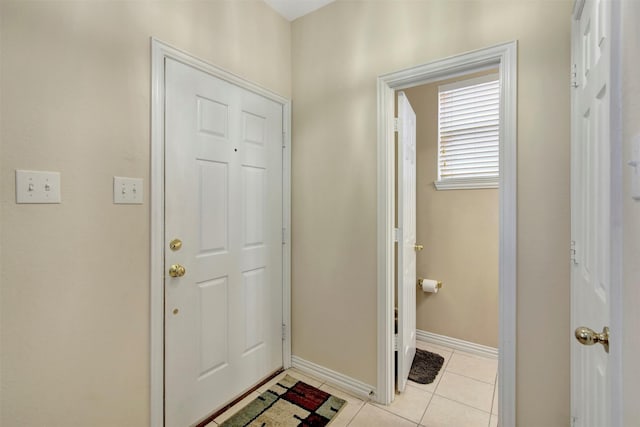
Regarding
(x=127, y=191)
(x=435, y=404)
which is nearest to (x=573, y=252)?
(x=435, y=404)

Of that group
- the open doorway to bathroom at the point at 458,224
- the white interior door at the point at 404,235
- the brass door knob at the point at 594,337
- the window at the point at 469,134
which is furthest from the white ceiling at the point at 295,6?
the brass door knob at the point at 594,337

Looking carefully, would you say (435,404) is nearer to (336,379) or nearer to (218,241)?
(336,379)

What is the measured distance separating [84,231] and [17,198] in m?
0.25

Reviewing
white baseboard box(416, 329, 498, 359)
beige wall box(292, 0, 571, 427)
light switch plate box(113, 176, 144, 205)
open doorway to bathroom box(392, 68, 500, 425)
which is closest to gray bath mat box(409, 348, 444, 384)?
open doorway to bathroom box(392, 68, 500, 425)

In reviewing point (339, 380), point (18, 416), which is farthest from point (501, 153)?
point (18, 416)

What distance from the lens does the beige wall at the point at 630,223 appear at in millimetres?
595

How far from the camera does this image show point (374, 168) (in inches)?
75.4

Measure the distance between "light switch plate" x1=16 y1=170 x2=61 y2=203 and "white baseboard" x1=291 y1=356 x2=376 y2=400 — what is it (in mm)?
1853

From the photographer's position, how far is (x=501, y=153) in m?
1.51

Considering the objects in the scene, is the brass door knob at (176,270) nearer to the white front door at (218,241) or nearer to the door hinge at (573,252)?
the white front door at (218,241)

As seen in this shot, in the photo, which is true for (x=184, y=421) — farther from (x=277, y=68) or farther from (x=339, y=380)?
(x=277, y=68)

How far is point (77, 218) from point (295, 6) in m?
1.97

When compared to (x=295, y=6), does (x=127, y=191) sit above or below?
below

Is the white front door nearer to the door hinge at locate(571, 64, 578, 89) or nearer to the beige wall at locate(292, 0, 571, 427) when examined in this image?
the beige wall at locate(292, 0, 571, 427)
